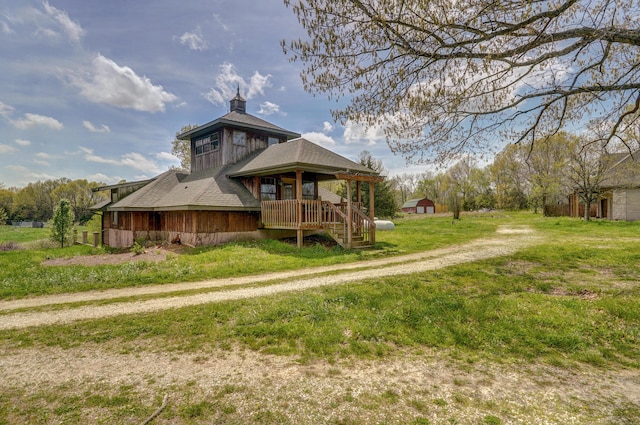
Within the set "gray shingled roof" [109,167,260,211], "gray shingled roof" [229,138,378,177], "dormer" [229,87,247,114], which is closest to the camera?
"gray shingled roof" [229,138,378,177]

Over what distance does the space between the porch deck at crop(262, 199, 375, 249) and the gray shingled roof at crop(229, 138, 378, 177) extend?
160 cm

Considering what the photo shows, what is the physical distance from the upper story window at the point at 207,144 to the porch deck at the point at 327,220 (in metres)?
6.84

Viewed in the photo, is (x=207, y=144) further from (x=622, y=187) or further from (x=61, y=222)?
(x=622, y=187)

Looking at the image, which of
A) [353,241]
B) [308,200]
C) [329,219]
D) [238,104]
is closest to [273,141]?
[238,104]

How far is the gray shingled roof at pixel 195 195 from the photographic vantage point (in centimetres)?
1474

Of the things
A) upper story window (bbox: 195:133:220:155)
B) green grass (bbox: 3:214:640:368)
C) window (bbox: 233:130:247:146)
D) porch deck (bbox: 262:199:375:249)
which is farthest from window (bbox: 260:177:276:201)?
green grass (bbox: 3:214:640:368)

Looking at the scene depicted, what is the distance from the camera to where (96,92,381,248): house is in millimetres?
14203

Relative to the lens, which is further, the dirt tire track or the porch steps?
the porch steps

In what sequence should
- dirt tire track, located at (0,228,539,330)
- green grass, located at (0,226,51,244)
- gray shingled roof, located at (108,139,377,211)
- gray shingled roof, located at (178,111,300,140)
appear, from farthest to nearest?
green grass, located at (0,226,51,244) → gray shingled roof, located at (178,111,300,140) → gray shingled roof, located at (108,139,377,211) → dirt tire track, located at (0,228,539,330)

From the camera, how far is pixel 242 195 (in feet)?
53.5

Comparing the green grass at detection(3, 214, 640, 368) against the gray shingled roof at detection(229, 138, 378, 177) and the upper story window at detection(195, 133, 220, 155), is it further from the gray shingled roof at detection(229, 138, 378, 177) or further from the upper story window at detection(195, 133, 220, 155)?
the upper story window at detection(195, 133, 220, 155)

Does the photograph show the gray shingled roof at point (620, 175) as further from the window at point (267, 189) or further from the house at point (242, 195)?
the window at point (267, 189)

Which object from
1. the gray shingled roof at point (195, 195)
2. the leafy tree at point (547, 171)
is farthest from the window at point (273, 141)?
the leafy tree at point (547, 171)

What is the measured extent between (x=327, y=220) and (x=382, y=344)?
10.4m
